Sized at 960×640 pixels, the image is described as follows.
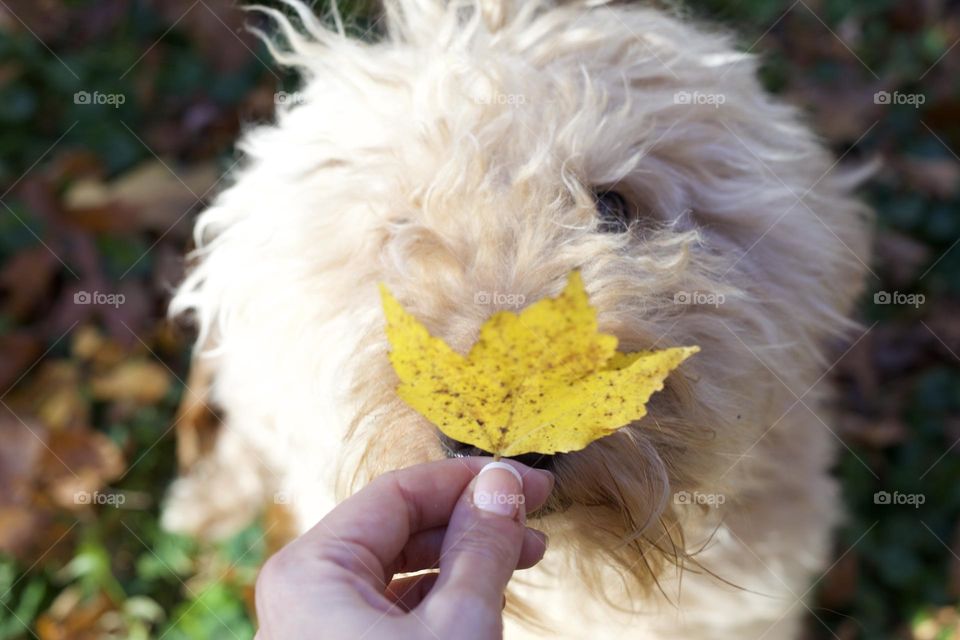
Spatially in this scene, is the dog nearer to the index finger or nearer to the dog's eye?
the dog's eye

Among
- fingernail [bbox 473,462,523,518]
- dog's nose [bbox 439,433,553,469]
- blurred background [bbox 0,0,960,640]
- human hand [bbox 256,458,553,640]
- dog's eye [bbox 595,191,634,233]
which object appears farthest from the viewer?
blurred background [bbox 0,0,960,640]

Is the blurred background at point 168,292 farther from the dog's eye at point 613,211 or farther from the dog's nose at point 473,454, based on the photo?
the dog's nose at point 473,454

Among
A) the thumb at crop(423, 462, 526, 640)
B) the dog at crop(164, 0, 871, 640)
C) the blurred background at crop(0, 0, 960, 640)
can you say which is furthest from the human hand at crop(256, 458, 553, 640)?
the blurred background at crop(0, 0, 960, 640)

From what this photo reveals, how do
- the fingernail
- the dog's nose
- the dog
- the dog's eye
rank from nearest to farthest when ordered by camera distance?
the fingernail → the dog's nose → the dog → the dog's eye

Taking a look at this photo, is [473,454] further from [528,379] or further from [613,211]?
[613,211]

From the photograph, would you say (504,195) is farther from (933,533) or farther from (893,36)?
(893,36)

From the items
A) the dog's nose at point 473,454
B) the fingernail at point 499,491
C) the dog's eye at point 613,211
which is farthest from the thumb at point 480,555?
the dog's eye at point 613,211

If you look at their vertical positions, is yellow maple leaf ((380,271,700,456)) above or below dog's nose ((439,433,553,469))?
above
